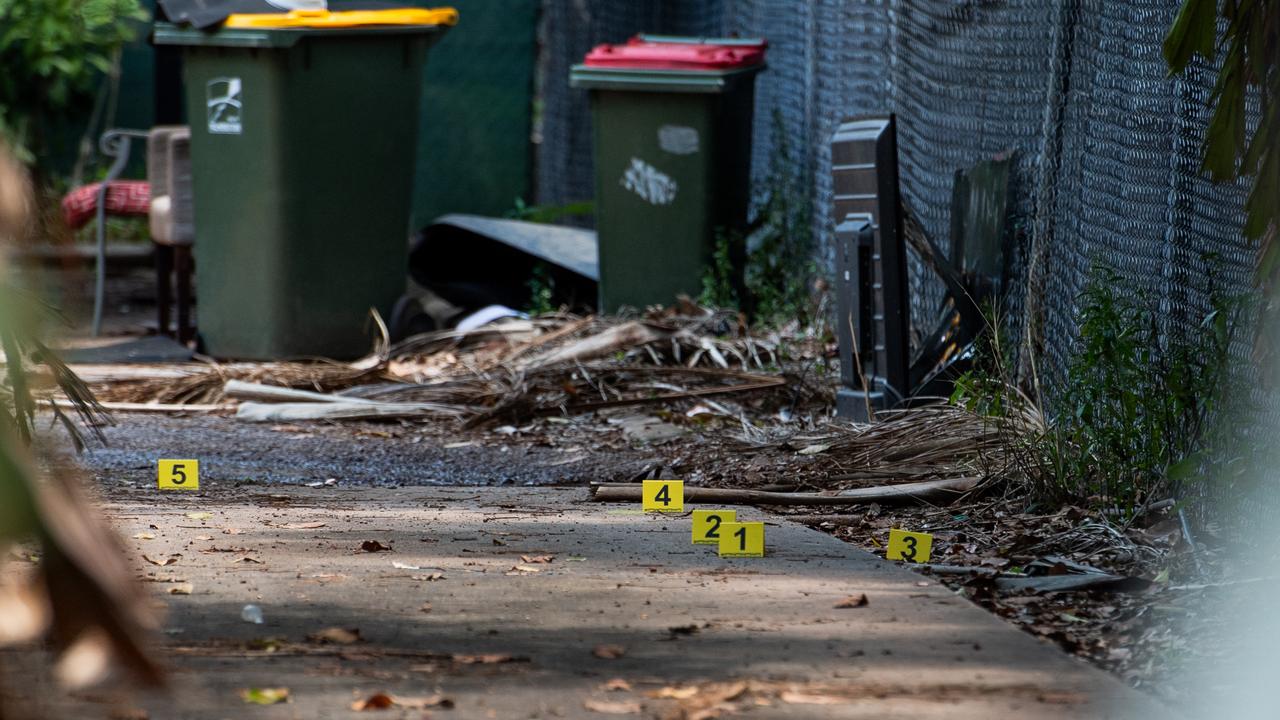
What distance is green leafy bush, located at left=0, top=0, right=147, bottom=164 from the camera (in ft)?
38.7

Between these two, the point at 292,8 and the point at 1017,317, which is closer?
the point at 1017,317

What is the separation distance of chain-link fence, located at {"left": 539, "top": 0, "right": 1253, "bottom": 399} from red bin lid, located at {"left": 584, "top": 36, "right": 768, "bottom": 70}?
432 millimetres

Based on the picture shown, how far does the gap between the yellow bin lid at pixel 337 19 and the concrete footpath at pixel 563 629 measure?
4.00 m

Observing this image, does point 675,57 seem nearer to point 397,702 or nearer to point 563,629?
point 563,629

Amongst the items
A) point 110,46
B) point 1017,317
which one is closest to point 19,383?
point 1017,317

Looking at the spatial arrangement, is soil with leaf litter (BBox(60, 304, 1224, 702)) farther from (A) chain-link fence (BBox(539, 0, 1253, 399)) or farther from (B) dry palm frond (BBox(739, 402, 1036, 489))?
(A) chain-link fence (BBox(539, 0, 1253, 399))

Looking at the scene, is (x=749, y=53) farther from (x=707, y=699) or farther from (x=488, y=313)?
(x=707, y=699)

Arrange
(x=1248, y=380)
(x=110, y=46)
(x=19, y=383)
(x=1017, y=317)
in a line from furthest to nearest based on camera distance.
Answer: (x=110, y=46), (x=1017, y=317), (x=1248, y=380), (x=19, y=383)

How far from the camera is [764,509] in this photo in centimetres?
429

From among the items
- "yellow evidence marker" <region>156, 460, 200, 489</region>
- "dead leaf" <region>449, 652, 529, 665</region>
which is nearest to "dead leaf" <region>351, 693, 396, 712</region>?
"dead leaf" <region>449, 652, 529, 665</region>

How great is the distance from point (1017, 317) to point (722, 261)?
2928 millimetres

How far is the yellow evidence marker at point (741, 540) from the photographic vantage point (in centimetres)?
357

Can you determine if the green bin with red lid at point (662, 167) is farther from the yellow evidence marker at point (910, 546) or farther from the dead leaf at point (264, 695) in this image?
the dead leaf at point (264, 695)

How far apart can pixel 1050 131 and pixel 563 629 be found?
264 centimetres
